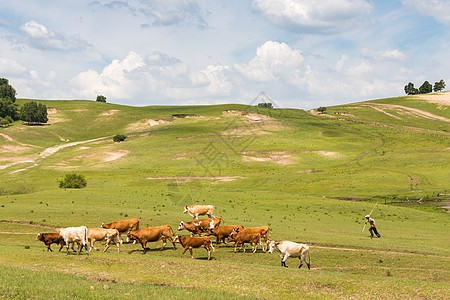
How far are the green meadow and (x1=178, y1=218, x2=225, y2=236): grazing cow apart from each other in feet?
9.36

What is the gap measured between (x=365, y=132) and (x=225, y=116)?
233 feet

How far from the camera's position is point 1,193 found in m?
70.5

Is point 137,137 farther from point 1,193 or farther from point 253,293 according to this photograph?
point 253,293

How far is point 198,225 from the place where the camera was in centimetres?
3344

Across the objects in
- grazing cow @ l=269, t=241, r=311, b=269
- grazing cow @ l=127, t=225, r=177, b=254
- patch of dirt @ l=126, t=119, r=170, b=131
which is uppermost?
patch of dirt @ l=126, t=119, r=170, b=131

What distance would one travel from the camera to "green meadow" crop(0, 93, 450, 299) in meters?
20.2

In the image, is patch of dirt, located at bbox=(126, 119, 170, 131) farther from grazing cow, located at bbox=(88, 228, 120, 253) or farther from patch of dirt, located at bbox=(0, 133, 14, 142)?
grazing cow, located at bbox=(88, 228, 120, 253)

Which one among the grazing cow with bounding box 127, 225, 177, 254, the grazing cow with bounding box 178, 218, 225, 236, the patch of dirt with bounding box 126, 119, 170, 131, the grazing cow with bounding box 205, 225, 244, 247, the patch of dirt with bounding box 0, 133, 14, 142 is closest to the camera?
the grazing cow with bounding box 127, 225, 177, 254

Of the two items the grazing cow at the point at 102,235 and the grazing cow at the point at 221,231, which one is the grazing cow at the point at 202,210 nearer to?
the grazing cow at the point at 221,231

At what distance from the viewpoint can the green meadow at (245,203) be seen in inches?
797

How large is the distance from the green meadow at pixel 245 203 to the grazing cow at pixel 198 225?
2852mm

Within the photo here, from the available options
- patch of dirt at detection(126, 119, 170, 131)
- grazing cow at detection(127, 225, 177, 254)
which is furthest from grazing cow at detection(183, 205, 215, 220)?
patch of dirt at detection(126, 119, 170, 131)

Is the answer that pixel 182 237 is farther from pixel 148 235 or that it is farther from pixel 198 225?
pixel 198 225

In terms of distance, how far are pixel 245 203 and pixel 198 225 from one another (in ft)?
89.6
